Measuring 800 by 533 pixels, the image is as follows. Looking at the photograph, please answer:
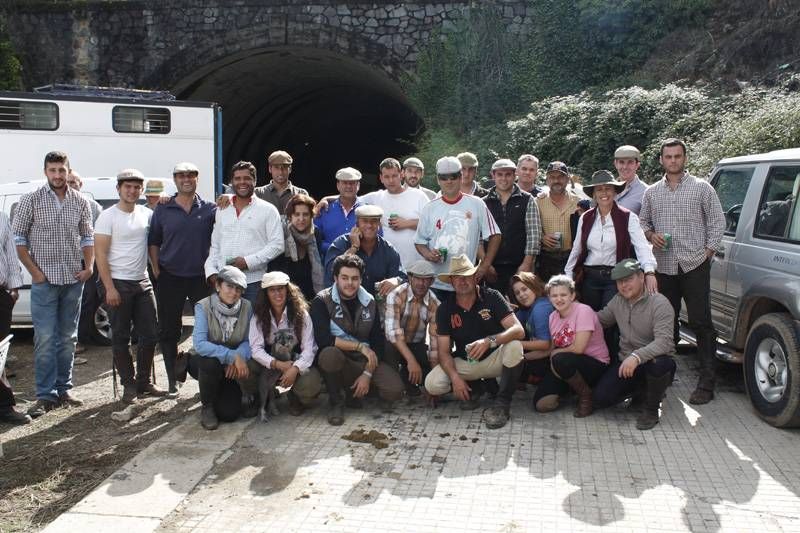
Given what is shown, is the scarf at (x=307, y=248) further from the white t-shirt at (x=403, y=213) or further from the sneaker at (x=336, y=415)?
the sneaker at (x=336, y=415)

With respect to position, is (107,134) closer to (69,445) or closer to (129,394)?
(129,394)

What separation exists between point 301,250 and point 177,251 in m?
0.98

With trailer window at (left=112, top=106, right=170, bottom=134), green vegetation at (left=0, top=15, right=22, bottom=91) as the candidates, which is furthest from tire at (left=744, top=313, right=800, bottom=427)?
green vegetation at (left=0, top=15, right=22, bottom=91)

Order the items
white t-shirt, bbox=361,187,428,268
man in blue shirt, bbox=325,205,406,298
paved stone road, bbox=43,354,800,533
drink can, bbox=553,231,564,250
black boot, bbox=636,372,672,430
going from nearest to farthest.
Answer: paved stone road, bbox=43,354,800,533 → black boot, bbox=636,372,672,430 → man in blue shirt, bbox=325,205,406,298 → drink can, bbox=553,231,564,250 → white t-shirt, bbox=361,187,428,268

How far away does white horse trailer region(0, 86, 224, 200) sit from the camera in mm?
10555

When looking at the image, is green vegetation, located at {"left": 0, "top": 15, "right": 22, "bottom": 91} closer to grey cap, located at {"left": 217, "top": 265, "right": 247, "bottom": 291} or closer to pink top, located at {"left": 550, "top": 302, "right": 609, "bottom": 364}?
grey cap, located at {"left": 217, "top": 265, "right": 247, "bottom": 291}

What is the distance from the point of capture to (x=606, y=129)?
43.3 feet

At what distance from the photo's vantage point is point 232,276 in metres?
5.23

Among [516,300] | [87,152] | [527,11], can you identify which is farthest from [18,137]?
[527,11]

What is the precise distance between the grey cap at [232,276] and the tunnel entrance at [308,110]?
40.6 feet

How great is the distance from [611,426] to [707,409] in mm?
914

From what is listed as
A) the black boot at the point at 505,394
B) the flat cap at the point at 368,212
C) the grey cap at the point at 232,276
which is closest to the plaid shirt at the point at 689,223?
the black boot at the point at 505,394

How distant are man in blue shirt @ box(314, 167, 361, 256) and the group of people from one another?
0.05 feet

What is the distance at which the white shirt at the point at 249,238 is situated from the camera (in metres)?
5.78
